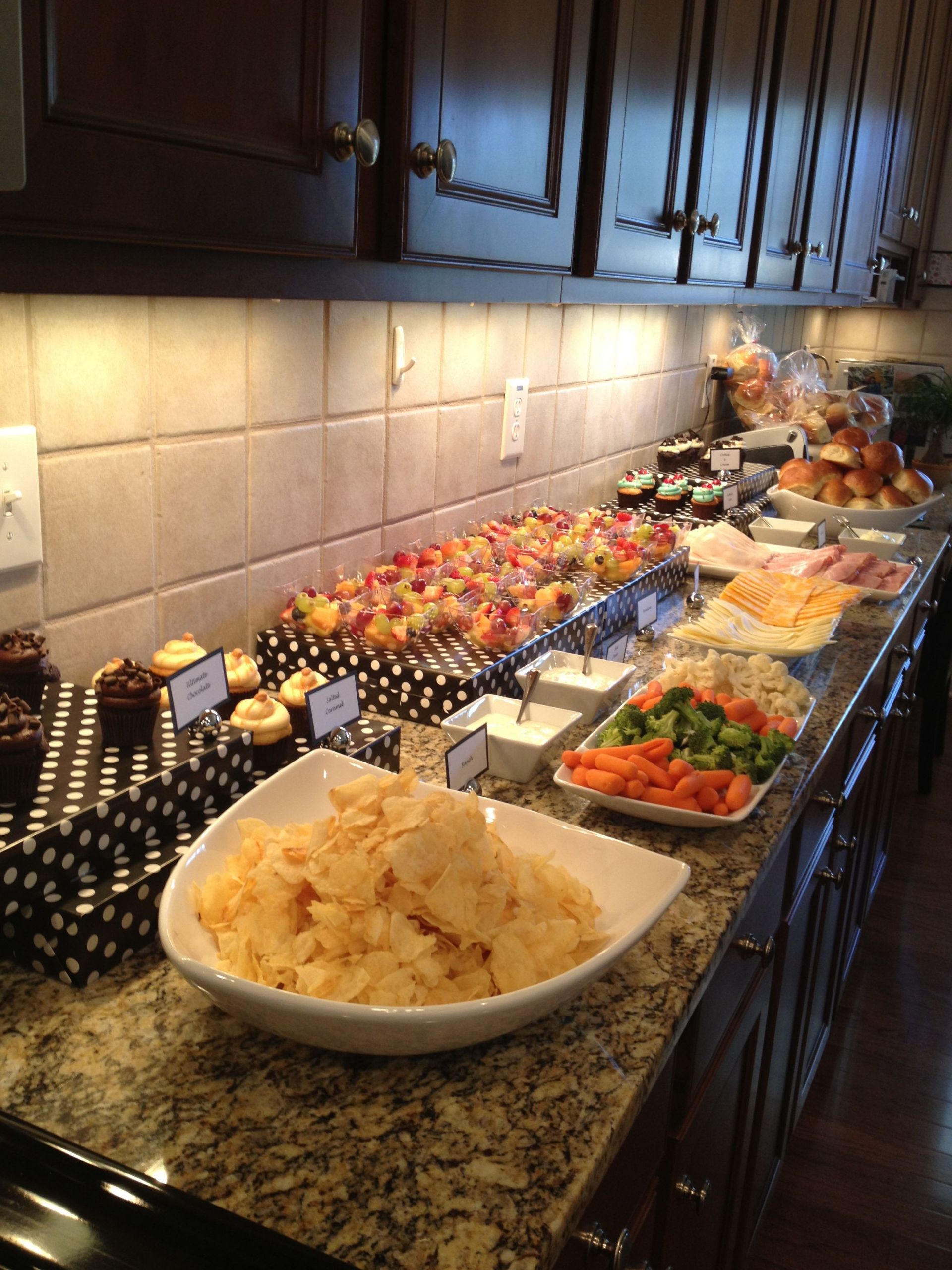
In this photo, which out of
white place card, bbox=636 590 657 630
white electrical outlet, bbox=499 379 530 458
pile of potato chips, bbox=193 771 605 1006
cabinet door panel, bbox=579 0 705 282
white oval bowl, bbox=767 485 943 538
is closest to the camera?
pile of potato chips, bbox=193 771 605 1006

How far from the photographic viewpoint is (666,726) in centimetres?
131

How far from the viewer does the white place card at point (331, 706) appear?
46.6 inches

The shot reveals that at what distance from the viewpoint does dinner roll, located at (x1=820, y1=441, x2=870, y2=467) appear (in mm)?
3092

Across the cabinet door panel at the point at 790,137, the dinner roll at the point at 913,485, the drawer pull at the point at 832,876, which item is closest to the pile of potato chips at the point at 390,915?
the drawer pull at the point at 832,876

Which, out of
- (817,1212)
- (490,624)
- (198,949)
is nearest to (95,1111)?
(198,949)

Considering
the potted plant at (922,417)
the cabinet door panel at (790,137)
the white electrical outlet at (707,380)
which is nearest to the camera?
the cabinet door panel at (790,137)

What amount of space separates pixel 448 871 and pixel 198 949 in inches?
7.3

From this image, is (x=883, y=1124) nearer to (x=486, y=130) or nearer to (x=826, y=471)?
(x=826, y=471)

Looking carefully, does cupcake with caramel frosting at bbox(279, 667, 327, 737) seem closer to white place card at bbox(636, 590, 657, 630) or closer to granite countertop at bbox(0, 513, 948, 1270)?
granite countertop at bbox(0, 513, 948, 1270)

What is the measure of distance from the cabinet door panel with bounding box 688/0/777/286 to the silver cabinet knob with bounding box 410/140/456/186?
3.11ft

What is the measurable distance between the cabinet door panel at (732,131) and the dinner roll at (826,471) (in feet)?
2.94

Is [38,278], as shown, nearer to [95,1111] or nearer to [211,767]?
[211,767]

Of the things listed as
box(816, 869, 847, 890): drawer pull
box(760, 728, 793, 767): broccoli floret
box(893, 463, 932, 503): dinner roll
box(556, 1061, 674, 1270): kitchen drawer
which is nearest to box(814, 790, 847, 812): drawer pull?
box(816, 869, 847, 890): drawer pull

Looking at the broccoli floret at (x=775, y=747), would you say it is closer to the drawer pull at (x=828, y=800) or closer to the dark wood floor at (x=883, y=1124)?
the drawer pull at (x=828, y=800)
